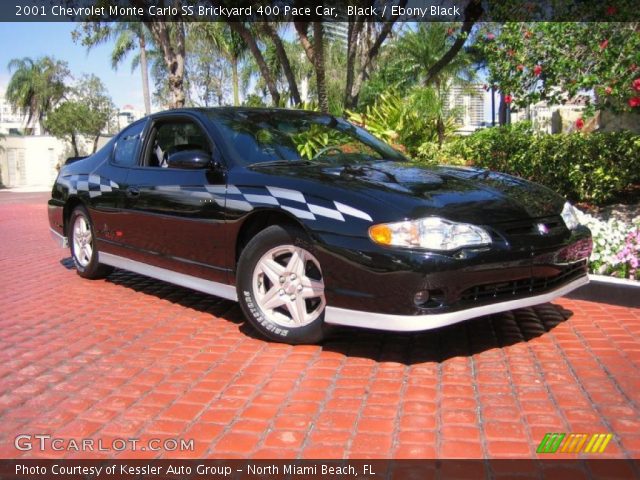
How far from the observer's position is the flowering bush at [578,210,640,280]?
4.59 m

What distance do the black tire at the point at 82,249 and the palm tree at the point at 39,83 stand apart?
1987 inches

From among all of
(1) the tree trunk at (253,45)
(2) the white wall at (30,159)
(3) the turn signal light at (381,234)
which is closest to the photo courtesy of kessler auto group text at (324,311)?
(3) the turn signal light at (381,234)

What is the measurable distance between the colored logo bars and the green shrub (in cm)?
541

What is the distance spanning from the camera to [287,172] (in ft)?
12.2

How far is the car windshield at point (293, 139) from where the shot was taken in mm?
4113

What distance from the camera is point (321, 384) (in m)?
3.15

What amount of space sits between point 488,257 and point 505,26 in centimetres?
432

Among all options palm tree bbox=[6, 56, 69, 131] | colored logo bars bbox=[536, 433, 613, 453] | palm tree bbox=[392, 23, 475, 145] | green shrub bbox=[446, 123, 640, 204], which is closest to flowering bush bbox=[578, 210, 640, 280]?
colored logo bars bbox=[536, 433, 613, 453]

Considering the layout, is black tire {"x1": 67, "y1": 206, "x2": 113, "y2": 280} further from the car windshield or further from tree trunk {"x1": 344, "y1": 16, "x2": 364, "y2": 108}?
tree trunk {"x1": 344, "y1": 16, "x2": 364, "y2": 108}

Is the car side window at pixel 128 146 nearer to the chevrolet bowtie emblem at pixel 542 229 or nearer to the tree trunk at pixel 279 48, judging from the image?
the chevrolet bowtie emblem at pixel 542 229

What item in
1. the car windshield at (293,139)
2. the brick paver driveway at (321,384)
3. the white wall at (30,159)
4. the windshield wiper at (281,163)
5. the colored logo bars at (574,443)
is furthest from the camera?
the white wall at (30,159)

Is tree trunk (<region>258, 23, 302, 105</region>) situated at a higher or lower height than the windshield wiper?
higher

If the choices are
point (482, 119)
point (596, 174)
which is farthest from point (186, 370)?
point (482, 119)

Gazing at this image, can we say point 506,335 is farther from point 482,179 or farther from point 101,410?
point 101,410
